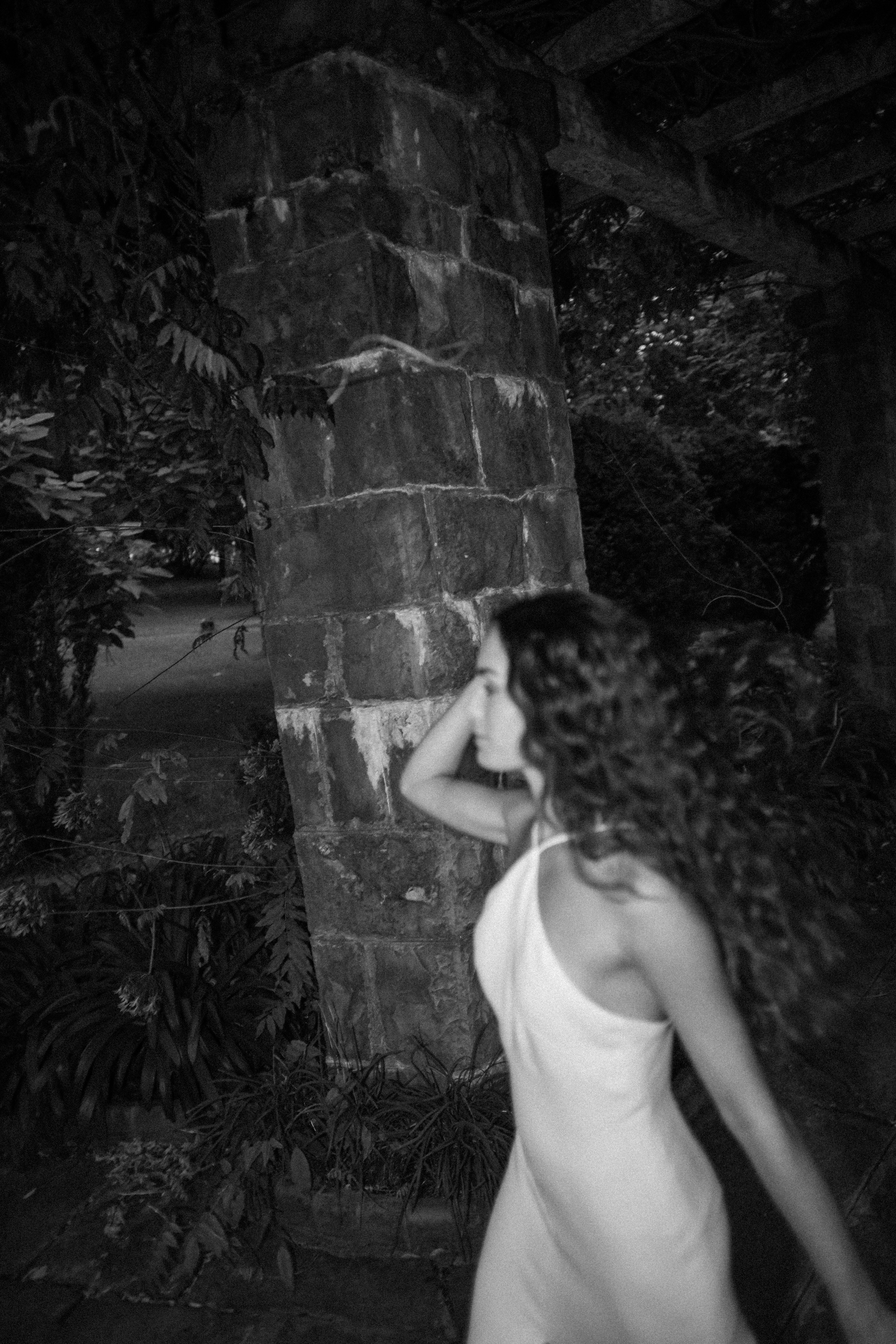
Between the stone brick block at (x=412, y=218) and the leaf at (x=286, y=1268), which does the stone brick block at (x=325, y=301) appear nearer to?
the stone brick block at (x=412, y=218)

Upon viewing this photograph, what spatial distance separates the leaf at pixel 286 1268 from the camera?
2416 millimetres

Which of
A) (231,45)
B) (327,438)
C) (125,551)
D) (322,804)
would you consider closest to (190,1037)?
(322,804)

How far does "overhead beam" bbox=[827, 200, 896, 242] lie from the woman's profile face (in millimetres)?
4942

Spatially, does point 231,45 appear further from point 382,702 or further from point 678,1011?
point 678,1011

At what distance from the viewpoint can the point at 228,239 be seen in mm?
2646

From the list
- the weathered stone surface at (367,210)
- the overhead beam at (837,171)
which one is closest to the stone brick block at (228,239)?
the weathered stone surface at (367,210)

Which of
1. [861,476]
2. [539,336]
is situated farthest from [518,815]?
[861,476]

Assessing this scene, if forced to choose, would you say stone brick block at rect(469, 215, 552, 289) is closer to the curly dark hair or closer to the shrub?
the curly dark hair

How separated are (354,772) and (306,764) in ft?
0.52

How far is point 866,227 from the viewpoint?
5.48 meters

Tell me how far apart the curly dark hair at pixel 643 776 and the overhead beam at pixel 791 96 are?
3203mm

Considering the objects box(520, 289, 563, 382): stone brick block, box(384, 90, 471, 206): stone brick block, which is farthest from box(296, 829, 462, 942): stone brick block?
box(384, 90, 471, 206): stone brick block

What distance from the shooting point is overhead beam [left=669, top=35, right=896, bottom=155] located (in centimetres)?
370

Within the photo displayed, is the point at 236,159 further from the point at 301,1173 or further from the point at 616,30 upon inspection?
the point at 301,1173
